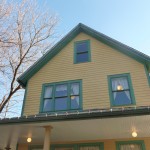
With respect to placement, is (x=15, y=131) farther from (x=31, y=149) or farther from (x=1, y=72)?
(x=1, y=72)

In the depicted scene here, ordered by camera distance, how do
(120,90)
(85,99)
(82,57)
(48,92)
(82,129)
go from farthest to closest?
(82,57) < (48,92) < (85,99) < (120,90) < (82,129)

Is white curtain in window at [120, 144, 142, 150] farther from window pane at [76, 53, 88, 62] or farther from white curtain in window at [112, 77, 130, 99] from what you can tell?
window pane at [76, 53, 88, 62]

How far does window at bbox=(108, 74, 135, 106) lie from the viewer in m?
9.69

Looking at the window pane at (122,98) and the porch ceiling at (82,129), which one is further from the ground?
the window pane at (122,98)

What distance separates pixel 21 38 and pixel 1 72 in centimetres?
371

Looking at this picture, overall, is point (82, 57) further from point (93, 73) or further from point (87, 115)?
point (87, 115)

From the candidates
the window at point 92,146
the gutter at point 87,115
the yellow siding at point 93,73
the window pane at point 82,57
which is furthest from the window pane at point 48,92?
the gutter at point 87,115

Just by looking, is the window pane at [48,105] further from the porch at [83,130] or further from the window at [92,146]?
the window at [92,146]

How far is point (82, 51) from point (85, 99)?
3275 mm

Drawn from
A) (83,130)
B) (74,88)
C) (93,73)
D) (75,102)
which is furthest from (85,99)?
(83,130)

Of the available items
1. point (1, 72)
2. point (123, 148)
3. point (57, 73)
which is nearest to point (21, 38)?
point (1, 72)

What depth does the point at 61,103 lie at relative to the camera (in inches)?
419

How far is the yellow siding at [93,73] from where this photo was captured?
32.6 ft

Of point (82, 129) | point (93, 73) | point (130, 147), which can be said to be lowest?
point (130, 147)
